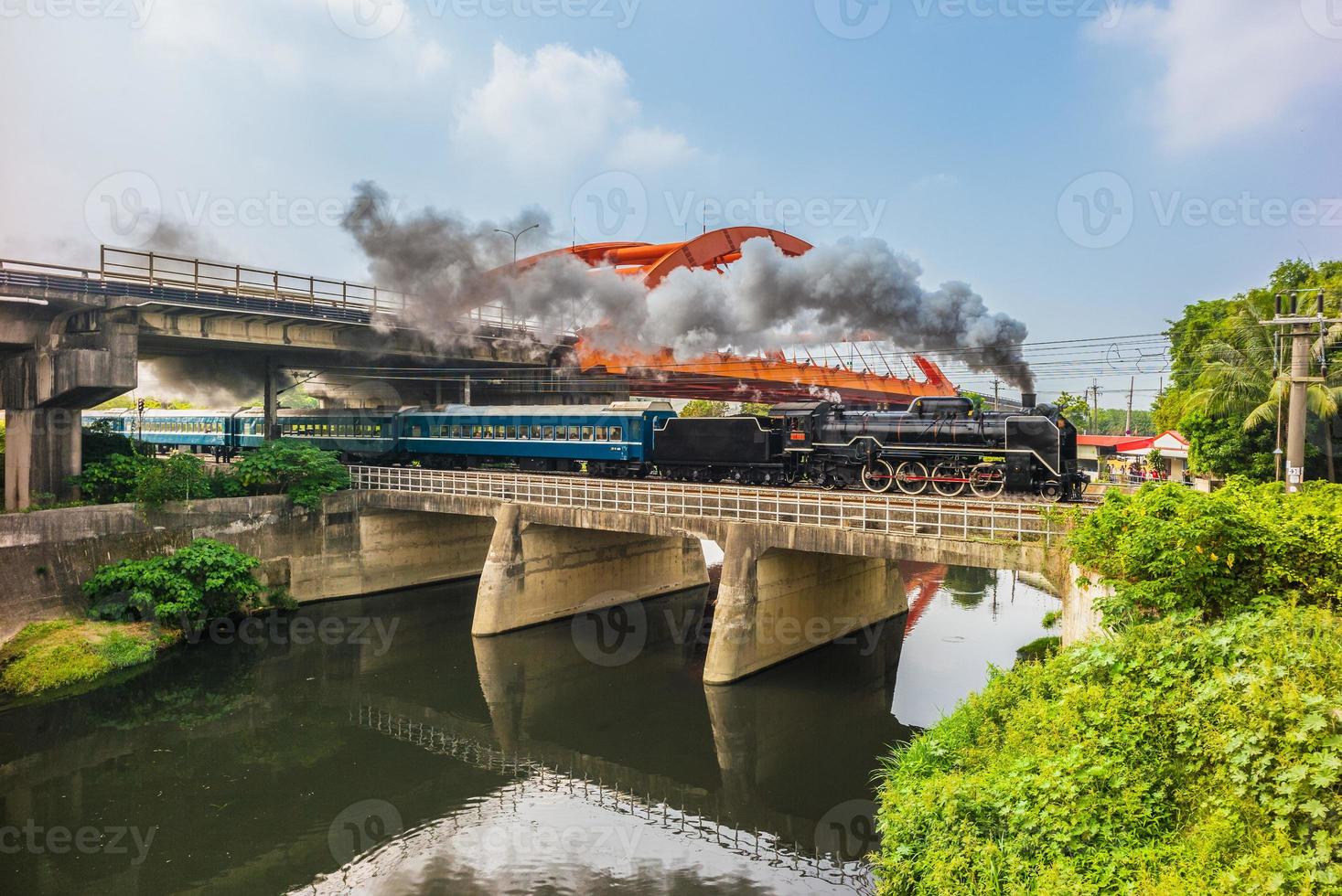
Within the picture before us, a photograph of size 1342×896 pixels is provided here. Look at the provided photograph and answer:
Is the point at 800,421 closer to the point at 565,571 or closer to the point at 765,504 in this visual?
the point at 765,504

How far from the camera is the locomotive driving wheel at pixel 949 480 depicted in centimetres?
2228

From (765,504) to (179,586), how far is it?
18.6 metres

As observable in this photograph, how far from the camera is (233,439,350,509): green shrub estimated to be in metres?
29.3

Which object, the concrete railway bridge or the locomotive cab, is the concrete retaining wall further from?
the locomotive cab

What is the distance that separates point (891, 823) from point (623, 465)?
72.0ft

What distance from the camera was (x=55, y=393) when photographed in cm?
2475

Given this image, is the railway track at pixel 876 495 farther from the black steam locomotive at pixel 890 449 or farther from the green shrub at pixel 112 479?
the green shrub at pixel 112 479

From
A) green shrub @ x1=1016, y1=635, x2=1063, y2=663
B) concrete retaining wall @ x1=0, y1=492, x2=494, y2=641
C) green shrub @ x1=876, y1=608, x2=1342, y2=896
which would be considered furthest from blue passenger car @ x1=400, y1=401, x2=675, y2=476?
green shrub @ x1=876, y1=608, x2=1342, y2=896

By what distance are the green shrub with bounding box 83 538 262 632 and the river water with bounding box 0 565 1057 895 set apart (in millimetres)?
1212

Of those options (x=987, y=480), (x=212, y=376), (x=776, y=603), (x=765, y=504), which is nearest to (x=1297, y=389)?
(x=987, y=480)

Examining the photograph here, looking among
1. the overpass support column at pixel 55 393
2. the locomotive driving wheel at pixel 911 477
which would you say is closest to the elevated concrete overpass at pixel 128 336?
the overpass support column at pixel 55 393

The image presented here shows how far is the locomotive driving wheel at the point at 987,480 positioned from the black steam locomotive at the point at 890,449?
0.03 meters

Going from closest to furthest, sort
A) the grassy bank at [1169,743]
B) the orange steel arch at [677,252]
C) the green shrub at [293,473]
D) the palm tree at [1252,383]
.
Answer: the grassy bank at [1169,743]
the palm tree at [1252,383]
the green shrub at [293,473]
the orange steel arch at [677,252]

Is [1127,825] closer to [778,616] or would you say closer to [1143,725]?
[1143,725]
